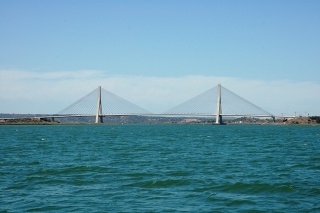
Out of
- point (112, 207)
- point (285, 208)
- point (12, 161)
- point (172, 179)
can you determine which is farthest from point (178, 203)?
point (12, 161)

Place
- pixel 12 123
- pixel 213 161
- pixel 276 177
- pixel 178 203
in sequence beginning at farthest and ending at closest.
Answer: pixel 12 123 → pixel 213 161 → pixel 276 177 → pixel 178 203

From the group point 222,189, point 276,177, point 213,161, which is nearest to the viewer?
point 222,189

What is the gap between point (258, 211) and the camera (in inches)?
445

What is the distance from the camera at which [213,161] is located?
22266mm

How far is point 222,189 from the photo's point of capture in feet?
46.7

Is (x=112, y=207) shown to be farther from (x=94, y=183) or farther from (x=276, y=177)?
(x=276, y=177)

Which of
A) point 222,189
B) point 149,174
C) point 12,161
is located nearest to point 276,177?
point 222,189

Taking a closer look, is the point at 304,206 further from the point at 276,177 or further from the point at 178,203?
the point at 276,177

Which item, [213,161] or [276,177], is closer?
[276,177]

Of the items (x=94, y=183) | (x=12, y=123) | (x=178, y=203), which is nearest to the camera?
Result: (x=178, y=203)

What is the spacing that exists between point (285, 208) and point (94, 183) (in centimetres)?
655

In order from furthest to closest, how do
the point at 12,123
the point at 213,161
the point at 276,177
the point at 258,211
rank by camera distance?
the point at 12,123 → the point at 213,161 → the point at 276,177 → the point at 258,211

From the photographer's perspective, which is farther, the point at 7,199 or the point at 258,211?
the point at 7,199

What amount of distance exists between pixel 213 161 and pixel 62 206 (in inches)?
459
